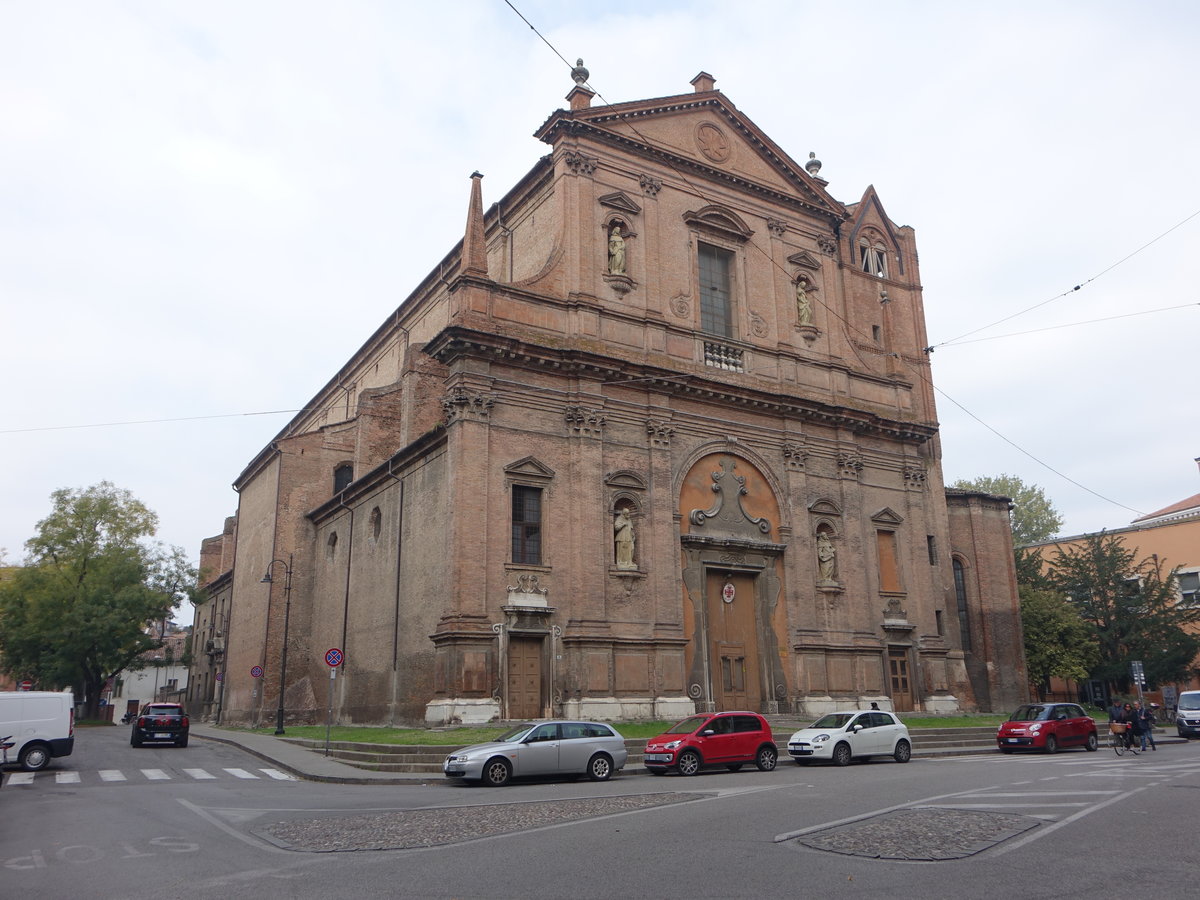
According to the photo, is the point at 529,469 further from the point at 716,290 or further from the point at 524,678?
the point at 716,290

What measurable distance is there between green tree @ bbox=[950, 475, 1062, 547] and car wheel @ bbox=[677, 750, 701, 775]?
51789mm

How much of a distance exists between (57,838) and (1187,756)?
2309cm

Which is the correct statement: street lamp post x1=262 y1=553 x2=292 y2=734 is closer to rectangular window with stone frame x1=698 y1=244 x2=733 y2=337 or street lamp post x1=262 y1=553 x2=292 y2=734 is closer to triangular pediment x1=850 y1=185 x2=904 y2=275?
rectangular window with stone frame x1=698 y1=244 x2=733 y2=337

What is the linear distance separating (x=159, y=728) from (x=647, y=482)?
15660mm

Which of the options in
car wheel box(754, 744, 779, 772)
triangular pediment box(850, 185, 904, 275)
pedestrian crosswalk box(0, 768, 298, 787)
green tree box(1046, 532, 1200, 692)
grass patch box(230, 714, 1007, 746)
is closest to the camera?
pedestrian crosswalk box(0, 768, 298, 787)

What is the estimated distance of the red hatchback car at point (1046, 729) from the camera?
23688 mm

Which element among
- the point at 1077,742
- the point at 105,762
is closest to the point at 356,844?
the point at 105,762

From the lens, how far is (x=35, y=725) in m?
20.2

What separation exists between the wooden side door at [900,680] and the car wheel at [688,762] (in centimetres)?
1415

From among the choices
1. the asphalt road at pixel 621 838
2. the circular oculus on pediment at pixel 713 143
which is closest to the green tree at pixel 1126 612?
the circular oculus on pediment at pixel 713 143

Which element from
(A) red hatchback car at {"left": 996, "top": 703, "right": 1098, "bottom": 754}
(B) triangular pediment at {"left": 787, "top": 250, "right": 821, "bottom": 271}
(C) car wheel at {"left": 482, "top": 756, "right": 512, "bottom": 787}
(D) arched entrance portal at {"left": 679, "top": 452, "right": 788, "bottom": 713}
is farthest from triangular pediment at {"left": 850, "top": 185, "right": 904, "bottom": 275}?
(C) car wheel at {"left": 482, "top": 756, "right": 512, "bottom": 787}

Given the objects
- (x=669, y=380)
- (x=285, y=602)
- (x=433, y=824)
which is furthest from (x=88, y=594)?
(x=433, y=824)

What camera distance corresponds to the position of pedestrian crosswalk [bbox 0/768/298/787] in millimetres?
18094

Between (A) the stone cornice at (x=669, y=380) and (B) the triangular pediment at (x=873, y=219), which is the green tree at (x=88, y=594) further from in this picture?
(B) the triangular pediment at (x=873, y=219)
